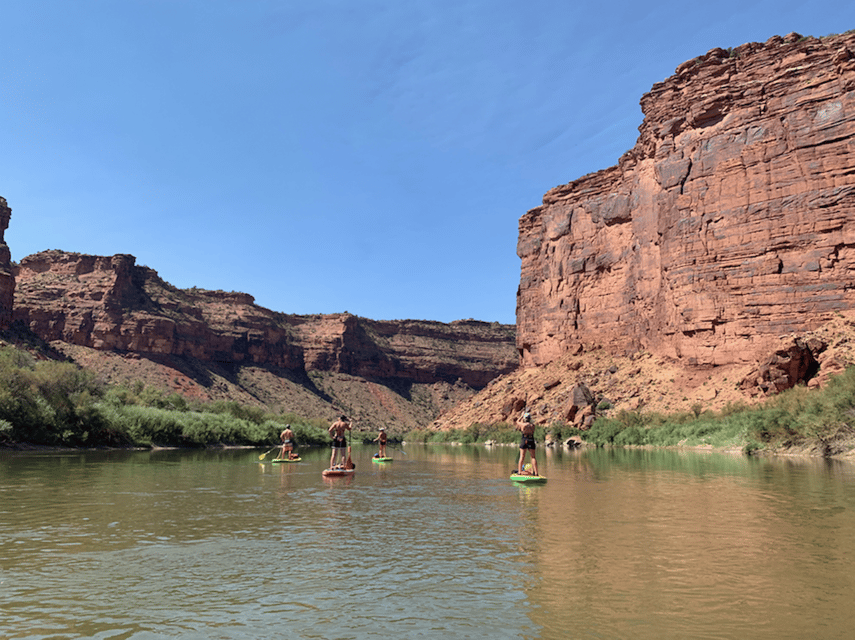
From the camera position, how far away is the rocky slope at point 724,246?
45.4 meters

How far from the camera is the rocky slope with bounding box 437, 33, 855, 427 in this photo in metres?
45.4

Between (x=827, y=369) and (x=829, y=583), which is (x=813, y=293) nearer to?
(x=827, y=369)

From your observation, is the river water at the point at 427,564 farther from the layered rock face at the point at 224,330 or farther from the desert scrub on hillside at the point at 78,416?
the layered rock face at the point at 224,330

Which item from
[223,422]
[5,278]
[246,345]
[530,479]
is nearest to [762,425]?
[530,479]

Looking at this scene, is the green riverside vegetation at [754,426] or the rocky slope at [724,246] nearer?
the green riverside vegetation at [754,426]

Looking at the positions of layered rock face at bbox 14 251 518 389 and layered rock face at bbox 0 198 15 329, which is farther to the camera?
layered rock face at bbox 14 251 518 389

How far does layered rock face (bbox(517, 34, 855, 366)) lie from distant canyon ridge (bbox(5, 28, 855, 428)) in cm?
13

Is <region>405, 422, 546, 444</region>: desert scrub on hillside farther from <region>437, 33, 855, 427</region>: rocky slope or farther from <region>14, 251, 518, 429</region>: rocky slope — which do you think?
<region>14, 251, 518, 429</region>: rocky slope

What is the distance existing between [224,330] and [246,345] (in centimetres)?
464

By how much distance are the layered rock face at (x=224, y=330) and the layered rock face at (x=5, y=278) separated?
65.7 feet

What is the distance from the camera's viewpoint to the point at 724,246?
50.8 m

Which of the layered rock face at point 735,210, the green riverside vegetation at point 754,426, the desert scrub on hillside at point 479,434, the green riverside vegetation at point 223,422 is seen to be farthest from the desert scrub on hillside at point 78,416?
the layered rock face at point 735,210

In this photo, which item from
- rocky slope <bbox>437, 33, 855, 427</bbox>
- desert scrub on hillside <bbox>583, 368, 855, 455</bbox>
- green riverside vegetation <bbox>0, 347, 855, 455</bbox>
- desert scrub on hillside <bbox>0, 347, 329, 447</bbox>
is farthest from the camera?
rocky slope <bbox>437, 33, 855, 427</bbox>

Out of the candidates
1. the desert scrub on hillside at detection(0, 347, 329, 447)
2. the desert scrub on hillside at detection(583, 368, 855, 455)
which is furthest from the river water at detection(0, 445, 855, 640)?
the desert scrub on hillside at detection(0, 347, 329, 447)
